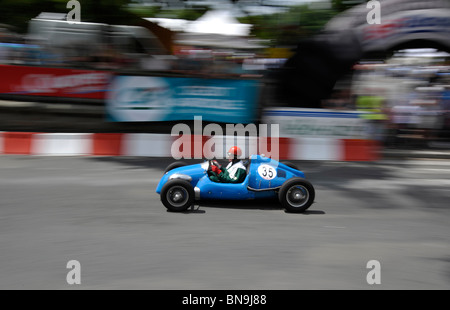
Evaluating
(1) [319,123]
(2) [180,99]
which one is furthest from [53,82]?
(1) [319,123]

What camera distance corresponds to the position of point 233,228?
5.89 m

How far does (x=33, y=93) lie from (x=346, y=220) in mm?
8430

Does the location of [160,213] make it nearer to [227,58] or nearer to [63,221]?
[63,221]

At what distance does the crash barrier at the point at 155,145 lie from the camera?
10453 mm

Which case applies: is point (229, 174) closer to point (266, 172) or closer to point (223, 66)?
point (266, 172)

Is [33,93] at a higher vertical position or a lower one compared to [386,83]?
lower

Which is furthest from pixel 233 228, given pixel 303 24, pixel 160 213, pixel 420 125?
pixel 303 24

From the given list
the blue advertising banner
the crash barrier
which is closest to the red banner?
the blue advertising banner

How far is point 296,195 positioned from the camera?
A: 659cm

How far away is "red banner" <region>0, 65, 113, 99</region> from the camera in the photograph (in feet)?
39.1

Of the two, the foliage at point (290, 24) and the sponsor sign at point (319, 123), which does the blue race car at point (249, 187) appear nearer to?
the sponsor sign at point (319, 123)

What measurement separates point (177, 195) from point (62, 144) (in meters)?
4.89

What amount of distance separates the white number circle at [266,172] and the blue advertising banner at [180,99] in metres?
4.70

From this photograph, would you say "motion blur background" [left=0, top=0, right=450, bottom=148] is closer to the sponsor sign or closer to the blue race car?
the sponsor sign
